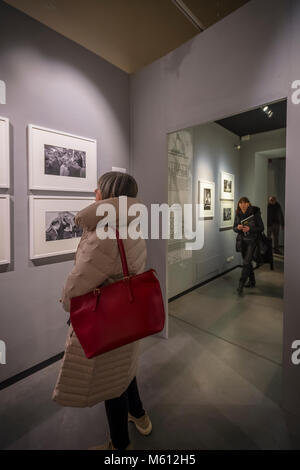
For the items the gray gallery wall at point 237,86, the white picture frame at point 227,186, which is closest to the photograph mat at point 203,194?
the white picture frame at point 227,186

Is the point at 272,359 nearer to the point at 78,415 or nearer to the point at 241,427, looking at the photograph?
the point at 241,427

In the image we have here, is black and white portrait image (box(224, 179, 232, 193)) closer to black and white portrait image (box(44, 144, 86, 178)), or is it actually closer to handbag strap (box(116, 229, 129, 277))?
black and white portrait image (box(44, 144, 86, 178))

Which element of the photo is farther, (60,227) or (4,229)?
(60,227)

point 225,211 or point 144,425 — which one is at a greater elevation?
point 225,211

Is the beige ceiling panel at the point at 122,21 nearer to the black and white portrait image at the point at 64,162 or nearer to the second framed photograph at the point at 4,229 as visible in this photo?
the black and white portrait image at the point at 64,162

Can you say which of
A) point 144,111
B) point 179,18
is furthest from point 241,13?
point 144,111

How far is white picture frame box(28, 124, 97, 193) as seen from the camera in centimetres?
207

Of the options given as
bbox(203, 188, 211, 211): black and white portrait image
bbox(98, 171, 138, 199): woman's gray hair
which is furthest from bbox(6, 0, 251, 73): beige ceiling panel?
bbox(203, 188, 211, 211): black and white portrait image

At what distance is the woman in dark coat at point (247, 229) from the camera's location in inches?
168

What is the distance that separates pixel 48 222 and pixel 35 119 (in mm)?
929

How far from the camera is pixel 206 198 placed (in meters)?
4.66

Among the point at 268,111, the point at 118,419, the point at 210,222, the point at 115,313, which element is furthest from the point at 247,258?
the point at 115,313

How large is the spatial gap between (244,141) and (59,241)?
18.0 ft

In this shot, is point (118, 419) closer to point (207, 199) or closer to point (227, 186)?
point (207, 199)
